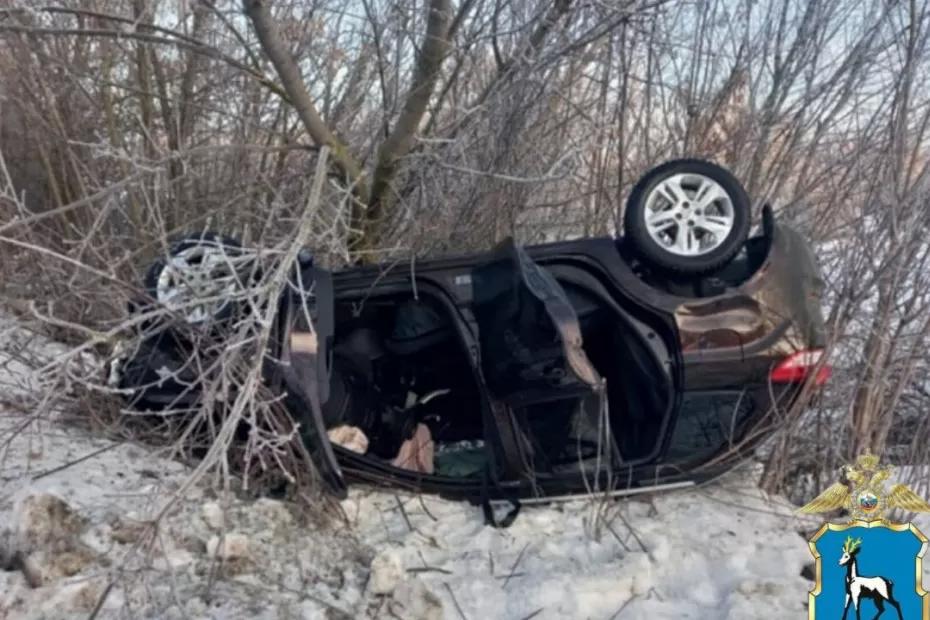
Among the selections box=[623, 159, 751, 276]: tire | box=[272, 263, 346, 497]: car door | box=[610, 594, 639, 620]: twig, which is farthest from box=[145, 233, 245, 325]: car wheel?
box=[610, 594, 639, 620]: twig

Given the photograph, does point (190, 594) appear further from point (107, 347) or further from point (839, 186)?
point (839, 186)

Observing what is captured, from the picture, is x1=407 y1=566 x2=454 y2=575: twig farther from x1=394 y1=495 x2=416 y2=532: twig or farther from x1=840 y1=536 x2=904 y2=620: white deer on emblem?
x1=840 y1=536 x2=904 y2=620: white deer on emblem

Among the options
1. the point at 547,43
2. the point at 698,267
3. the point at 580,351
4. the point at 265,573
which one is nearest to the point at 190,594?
→ the point at 265,573

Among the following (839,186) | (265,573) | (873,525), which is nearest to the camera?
(873,525)

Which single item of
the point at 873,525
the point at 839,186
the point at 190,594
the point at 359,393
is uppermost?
the point at 839,186

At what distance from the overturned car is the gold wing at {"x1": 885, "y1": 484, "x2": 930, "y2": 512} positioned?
0.65 m

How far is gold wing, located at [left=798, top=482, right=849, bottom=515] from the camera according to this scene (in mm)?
4125

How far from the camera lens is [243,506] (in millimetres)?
4219

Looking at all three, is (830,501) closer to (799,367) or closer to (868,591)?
(799,367)

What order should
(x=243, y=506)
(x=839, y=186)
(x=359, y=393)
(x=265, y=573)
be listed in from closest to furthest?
(x=265, y=573)
(x=243, y=506)
(x=359, y=393)
(x=839, y=186)

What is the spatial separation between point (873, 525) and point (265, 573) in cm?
226

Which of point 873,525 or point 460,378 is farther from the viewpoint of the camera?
point 460,378

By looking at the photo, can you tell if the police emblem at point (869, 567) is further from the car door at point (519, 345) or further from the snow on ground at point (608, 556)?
the car door at point (519, 345)

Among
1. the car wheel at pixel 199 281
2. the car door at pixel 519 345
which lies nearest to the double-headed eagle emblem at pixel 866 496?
the car door at pixel 519 345
